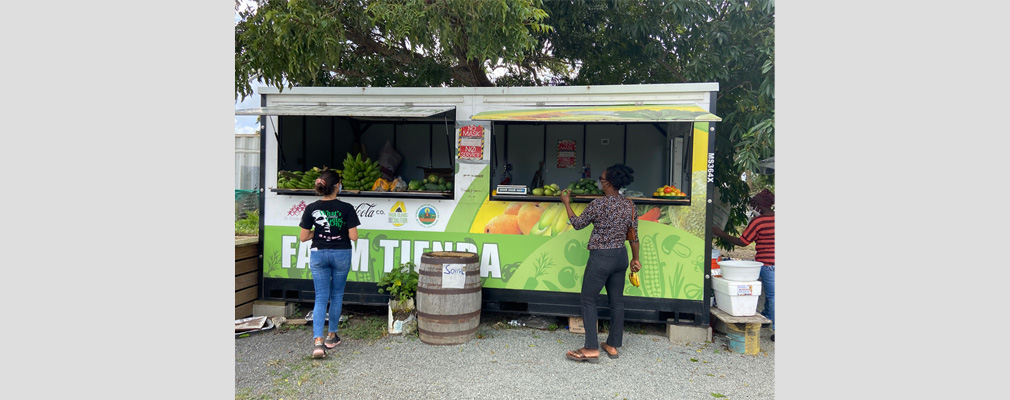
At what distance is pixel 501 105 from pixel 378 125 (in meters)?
3.09

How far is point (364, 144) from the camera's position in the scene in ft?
26.3

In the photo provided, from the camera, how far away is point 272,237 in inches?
237

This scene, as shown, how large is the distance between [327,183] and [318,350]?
1575mm

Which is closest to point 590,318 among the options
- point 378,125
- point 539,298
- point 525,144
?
point 539,298

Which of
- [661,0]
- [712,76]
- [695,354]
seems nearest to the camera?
[695,354]

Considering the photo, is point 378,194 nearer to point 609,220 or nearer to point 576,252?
point 576,252

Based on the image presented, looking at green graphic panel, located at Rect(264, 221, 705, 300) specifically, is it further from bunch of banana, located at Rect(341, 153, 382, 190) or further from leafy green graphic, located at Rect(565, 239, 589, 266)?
bunch of banana, located at Rect(341, 153, 382, 190)

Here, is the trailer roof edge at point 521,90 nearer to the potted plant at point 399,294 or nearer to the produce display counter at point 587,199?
the produce display counter at point 587,199

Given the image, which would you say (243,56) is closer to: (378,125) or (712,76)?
(378,125)

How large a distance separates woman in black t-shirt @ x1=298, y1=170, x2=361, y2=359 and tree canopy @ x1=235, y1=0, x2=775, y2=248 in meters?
1.18

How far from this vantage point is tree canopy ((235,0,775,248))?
16.1 feet

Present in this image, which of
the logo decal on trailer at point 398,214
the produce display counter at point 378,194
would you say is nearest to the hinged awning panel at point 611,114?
the produce display counter at point 378,194

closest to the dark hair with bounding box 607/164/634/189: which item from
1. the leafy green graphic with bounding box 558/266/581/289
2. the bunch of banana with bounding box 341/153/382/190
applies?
the leafy green graphic with bounding box 558/266/581/289

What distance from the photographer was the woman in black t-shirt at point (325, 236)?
4.63 meters
